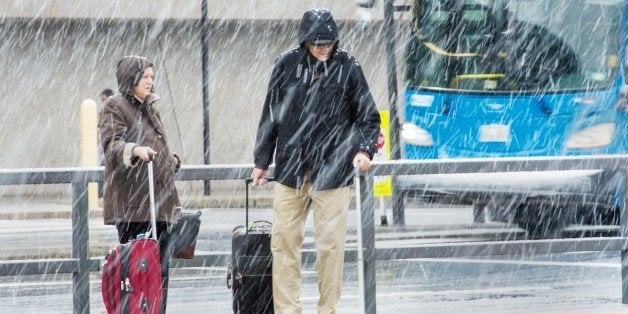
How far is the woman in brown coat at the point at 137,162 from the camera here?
27.7 ft

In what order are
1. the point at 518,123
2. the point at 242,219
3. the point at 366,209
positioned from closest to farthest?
the point at 366,209 < the point at 518,123 < the point at 242,219

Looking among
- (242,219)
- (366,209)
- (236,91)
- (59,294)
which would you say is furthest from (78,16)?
(366,209)

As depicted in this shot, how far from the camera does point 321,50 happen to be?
26.8 ft

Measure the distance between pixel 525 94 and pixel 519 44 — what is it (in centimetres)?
58

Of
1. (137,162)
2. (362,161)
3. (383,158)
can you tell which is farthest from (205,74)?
(362,161)

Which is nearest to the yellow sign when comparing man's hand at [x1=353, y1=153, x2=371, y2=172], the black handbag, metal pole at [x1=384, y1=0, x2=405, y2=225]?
metal pole at [x1=384, y1=0, x2=405, y2=225]

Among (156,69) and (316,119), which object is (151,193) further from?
(156,69)

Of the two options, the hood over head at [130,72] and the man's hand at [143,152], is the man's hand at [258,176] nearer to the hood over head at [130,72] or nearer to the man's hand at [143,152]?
the man's hand at [143,152]

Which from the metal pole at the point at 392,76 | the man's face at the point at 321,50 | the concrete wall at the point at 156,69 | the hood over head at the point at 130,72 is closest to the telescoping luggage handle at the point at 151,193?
the hood over head at the point at 130,72

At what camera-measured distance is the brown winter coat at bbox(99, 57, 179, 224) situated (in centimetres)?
844

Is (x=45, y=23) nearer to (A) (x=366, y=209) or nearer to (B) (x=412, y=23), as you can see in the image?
(B) (x=412, y=23)

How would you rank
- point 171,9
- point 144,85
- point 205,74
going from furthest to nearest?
point 171,9, point 205,74, point 144,85

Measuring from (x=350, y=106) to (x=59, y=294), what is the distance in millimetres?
4468

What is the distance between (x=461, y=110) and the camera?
1655 cm
